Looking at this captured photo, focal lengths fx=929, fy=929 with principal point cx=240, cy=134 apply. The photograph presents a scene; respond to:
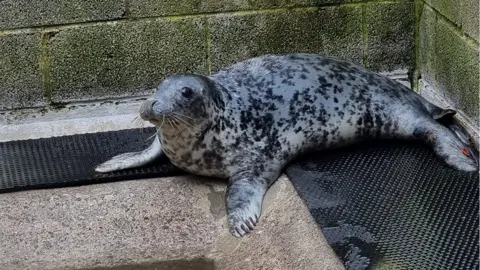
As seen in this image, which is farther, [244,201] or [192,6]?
[192,6]

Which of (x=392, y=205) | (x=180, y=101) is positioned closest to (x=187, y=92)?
(x=180, y=101)

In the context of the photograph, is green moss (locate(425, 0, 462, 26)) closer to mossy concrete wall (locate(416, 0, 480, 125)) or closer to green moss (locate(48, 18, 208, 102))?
mossy concrete wall (locate(416, 0, 480, 125))

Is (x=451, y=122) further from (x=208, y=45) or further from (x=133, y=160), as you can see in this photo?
(x=133, y=160)

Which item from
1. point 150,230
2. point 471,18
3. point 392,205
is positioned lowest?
point 150,230

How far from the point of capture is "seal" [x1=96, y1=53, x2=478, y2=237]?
3807mm

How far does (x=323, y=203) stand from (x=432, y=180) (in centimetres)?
47

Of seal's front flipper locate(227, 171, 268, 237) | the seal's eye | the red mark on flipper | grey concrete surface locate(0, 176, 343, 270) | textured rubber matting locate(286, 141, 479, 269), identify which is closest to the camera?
textured rubber matting locate(286, 141, 479, 269)

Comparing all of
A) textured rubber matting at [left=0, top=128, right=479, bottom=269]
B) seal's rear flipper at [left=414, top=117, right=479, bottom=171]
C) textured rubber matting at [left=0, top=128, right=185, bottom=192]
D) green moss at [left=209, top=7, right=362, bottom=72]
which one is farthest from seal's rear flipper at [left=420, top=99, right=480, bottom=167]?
textured rubber matting at [left=0, top=128, right=185, bottom=192]

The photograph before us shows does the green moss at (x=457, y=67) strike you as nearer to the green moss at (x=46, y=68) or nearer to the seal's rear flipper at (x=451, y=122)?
the seal's rear flipper at (x=451, y=122)

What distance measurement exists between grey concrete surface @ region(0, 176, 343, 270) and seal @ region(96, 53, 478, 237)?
3.5 inches

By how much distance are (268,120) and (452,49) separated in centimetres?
103

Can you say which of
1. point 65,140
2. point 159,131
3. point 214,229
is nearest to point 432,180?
point 214,229

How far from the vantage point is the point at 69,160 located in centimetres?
435

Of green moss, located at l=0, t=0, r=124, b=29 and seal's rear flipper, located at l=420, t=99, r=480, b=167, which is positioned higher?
green moss, located at l=0, t=0, r=124, b=29
